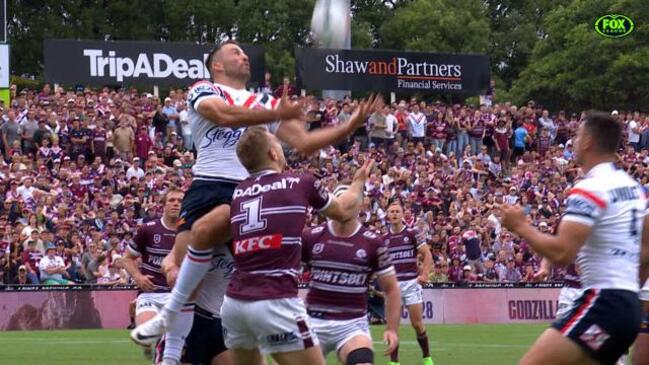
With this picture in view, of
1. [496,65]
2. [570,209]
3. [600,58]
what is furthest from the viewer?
[496,65]

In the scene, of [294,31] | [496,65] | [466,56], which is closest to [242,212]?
[466,56]

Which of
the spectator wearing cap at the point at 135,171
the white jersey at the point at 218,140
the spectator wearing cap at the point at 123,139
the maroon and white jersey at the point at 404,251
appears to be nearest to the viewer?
the white jersey at the point at 218,140

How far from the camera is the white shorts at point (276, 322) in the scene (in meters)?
9.36

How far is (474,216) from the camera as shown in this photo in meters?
33.4

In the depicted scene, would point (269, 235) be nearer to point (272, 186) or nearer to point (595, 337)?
point (272, 186)

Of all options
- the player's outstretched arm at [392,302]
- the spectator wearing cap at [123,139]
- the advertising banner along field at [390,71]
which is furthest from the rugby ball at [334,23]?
the player's outstretched arm at [392,302]

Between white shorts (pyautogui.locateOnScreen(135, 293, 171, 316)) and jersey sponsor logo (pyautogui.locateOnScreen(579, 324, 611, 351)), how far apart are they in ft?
22.3

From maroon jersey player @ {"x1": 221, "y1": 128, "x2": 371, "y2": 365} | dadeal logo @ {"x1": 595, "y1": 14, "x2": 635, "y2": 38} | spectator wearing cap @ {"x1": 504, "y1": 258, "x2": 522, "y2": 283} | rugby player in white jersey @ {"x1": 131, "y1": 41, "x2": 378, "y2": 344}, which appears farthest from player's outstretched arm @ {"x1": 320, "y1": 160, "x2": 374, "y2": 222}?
dadeal logo @ {"x1": 595, "y1": 14, "x2": 635, "y2": 38}

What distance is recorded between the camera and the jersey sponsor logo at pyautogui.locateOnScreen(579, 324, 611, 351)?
8727mm

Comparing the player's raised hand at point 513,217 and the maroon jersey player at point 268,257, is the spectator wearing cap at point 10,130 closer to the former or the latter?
the maroon jersey player at point 268,257

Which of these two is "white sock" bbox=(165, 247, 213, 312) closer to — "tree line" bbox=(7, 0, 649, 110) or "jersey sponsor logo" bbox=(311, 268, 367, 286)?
"jersey sponsor logo" bbox=(311, 268, 367, 286)

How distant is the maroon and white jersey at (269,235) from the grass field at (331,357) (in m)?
9.33

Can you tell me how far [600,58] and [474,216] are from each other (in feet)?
119

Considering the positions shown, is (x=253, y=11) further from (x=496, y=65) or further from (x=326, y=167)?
(x=326, y=167)
